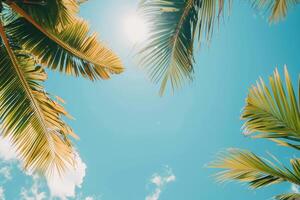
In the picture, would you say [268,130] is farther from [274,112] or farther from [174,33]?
[174,33]

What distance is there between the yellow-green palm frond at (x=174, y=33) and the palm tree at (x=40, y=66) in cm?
216

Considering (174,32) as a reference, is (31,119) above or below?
below

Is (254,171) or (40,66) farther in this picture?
(40,66)

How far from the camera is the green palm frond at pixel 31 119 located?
4805mm

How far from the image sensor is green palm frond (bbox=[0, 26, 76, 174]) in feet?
15.8

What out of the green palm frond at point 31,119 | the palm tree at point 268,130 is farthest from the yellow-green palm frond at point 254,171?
the green palm frond at point 31,119

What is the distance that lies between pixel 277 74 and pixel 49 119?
351 centimetres

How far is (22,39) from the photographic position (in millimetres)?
5480

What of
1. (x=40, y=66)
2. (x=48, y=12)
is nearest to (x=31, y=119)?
(x=40, y=66)

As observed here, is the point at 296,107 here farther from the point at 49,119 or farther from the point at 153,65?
the point at 49,119

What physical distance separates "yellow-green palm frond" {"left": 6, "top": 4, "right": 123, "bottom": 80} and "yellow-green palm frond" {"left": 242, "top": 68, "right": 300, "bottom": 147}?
3049mm

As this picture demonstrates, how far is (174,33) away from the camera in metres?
3.39

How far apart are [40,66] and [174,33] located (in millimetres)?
3073

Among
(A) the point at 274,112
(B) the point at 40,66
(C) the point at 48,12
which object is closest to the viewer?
(A) the point at 274,112
